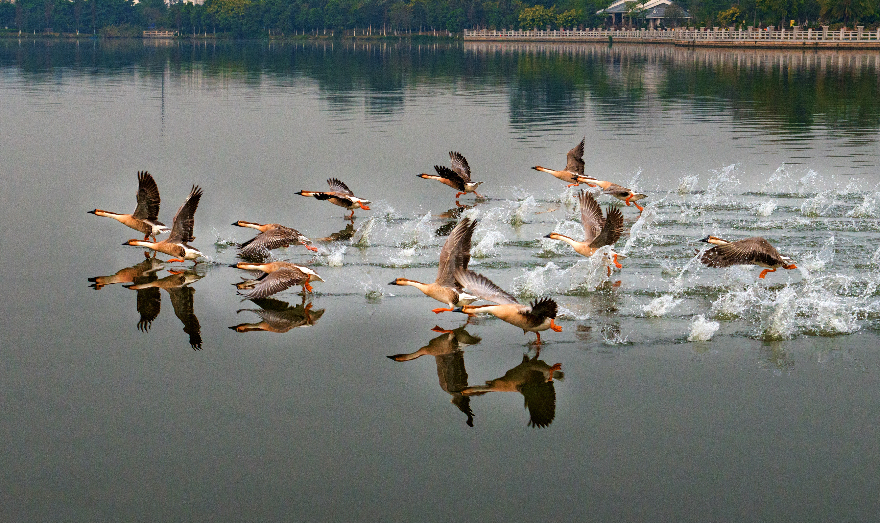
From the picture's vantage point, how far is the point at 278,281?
1329 cm

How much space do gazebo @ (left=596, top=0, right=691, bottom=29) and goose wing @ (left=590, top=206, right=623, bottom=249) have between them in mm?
123800

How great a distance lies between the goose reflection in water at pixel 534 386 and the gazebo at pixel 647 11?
128 meters

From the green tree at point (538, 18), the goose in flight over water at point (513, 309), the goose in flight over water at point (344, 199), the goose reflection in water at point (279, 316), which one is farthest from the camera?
the green tree at point (538, 18)

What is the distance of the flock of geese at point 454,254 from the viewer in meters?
11.6

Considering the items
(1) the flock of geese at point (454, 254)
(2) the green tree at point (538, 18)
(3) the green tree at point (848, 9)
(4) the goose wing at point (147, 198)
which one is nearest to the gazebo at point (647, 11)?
(2) the green tree at point (538, 18)

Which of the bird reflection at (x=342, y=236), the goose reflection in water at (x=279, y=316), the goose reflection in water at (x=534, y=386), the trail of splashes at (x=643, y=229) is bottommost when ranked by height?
the goose reflection in water at (x=534, y=386)

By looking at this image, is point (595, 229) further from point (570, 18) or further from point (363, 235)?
point (570, 18)

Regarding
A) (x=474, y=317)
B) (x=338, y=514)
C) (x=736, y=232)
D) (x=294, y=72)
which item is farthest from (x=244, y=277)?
(x=294, y=72)

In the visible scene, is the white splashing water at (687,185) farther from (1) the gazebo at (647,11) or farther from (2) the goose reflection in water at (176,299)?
(1) the gazebo at (647,11)

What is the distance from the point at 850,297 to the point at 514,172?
1199 cm

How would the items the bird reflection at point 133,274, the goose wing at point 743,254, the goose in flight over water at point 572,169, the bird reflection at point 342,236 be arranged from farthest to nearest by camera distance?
the goose in flight over water at point 572,169 < the bird reflection at point 342,236 < the bird reflection at point 133,274 < the goose wing at point 743,254

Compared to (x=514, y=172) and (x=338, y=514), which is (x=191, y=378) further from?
(x=514, y=172)

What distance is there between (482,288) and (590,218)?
383 centimetres

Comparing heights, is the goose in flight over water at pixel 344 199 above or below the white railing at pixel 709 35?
below
